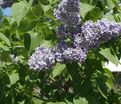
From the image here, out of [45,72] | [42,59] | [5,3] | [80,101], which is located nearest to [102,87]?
[80,101]

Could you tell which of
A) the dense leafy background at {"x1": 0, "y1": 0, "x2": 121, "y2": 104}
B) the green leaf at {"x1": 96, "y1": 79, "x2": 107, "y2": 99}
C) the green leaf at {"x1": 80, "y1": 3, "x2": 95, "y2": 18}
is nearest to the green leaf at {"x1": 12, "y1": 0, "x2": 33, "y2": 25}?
the dense leafy background at {"x1": 0, "y1": 0, "x2": 121, "y2": 104}

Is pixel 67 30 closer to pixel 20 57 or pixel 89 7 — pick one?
pixel 89 7

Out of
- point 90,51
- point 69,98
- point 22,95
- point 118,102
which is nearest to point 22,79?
point 22,95

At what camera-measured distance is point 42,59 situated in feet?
6.41

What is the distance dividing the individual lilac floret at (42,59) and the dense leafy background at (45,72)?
4cm

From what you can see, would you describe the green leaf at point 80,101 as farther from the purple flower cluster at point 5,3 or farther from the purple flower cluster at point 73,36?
the purple flower cluster at point 5,3

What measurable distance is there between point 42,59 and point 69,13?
0.25 m

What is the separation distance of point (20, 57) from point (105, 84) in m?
0.49

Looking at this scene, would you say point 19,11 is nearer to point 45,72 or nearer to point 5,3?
point 45,72

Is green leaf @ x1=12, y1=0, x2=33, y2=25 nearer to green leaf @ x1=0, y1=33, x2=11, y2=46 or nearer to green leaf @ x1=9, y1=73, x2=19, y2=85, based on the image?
green leaf @ x1=0, y1=33, x2=11, y2=46

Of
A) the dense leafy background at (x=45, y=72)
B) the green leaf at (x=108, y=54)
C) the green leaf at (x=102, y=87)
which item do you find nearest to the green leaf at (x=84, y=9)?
the dense leafy background at (x=45, y=72)

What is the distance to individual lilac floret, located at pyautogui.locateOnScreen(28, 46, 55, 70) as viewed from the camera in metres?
1.94

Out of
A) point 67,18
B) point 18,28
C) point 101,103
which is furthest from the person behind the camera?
point 101,103

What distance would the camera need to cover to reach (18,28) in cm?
215
